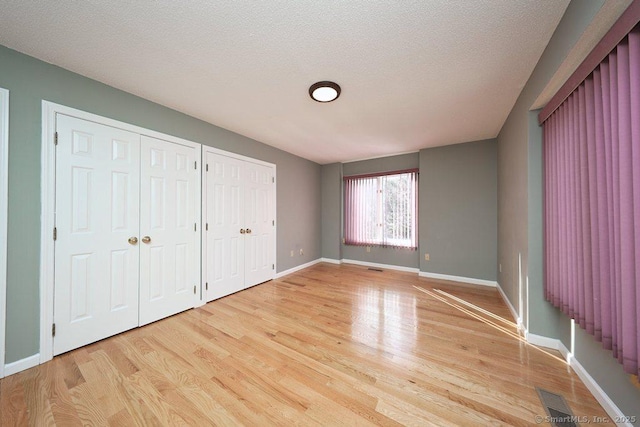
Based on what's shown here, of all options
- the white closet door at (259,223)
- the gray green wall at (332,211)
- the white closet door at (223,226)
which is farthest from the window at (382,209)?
the white closet door at (223,226)

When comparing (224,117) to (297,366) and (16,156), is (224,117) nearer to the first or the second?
(16,156)

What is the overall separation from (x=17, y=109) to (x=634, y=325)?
4.29m

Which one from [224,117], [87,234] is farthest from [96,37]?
[87,234]

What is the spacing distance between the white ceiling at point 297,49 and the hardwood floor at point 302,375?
2.50 meters

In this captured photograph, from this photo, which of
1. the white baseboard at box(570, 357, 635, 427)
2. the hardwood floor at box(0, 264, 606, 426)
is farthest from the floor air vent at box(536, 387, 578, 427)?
the white baseboard at box(570, 357, 635, 427)

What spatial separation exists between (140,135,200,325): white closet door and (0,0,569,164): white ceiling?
0.67 metres

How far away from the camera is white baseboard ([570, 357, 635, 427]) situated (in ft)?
4.00

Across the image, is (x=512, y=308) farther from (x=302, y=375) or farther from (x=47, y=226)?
(x=47, y=226)

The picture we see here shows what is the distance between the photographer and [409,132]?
3.41 metres

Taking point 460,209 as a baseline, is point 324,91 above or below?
above

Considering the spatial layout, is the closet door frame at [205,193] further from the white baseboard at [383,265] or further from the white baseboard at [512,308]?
the white baseboard at [512,308]

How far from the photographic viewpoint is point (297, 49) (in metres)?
1.69

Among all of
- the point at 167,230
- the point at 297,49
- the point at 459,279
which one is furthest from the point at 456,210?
the point at 167,230

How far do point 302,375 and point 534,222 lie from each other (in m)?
2.46
